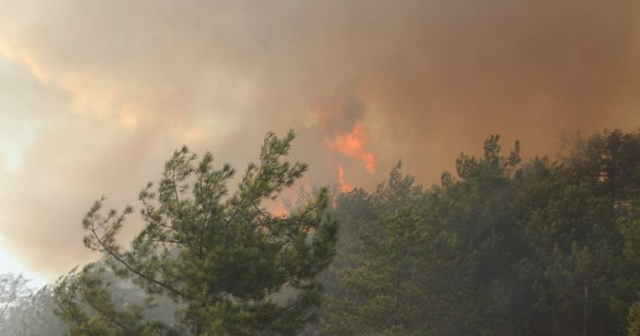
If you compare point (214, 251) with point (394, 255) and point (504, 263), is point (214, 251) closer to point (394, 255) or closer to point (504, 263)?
point (394, 255)

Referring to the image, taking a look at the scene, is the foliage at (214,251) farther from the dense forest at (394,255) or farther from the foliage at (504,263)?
the foliage at (504,263)

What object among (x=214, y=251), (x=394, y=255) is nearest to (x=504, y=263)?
(x=394, y=255)

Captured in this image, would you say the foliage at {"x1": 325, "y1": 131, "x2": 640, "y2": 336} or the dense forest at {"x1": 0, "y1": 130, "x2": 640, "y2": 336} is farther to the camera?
the foliage at {"x1": 325, "y1": 131, "x2": 640, "y2": 336}

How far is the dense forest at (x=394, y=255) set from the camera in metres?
13.0

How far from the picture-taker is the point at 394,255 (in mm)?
22812

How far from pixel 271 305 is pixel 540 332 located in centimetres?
1905

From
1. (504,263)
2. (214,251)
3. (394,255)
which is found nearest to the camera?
(214,251)

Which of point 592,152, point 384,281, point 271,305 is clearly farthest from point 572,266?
point 271,305

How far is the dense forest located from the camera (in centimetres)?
1299

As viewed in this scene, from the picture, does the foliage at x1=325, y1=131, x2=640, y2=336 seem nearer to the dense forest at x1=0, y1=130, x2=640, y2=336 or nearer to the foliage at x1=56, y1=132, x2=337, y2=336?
the dense forest at x1=0, y1=130, x2=640, y2=336

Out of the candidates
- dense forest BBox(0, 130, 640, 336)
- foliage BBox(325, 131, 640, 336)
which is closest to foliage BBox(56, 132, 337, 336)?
dense forest BBox(0, 130, 640, 336)

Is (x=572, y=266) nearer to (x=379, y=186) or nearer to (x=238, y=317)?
(x=238, y=317)

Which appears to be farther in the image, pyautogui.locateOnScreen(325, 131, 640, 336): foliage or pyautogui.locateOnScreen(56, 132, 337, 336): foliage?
pyautogui.locateOnScreen(325, 131, 640, 336): foliage

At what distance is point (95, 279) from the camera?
13.9 m
